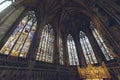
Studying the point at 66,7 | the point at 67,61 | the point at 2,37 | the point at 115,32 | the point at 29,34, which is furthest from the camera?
the point at 66,7

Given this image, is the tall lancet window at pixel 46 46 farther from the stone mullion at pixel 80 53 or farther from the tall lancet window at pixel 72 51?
the stone mullion at pixel 80 53

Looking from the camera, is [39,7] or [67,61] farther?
[67,61]

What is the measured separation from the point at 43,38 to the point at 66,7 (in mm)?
5495

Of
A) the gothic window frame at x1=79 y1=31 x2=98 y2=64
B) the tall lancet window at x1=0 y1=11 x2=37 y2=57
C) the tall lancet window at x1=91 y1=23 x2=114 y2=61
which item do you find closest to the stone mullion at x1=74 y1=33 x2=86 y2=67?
the gothic window frame at x1=79 y1=31 x2=98 y2=64

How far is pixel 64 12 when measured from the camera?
50.9 feet

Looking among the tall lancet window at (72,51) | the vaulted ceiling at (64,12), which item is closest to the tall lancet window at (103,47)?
the vaulted ceiling at (64,12)

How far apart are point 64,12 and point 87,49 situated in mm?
5837

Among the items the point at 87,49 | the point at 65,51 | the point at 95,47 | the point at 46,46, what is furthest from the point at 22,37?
the point at 95,47

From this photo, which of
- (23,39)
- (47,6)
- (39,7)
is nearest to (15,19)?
(23,39)

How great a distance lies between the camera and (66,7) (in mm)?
15141

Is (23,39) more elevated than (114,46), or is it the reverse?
(23,39)

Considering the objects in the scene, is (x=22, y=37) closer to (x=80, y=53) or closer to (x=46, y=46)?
(x=46, y=46)

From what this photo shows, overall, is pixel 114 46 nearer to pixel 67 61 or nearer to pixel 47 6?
pixel 67 61

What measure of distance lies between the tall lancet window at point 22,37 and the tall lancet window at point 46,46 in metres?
1.56
